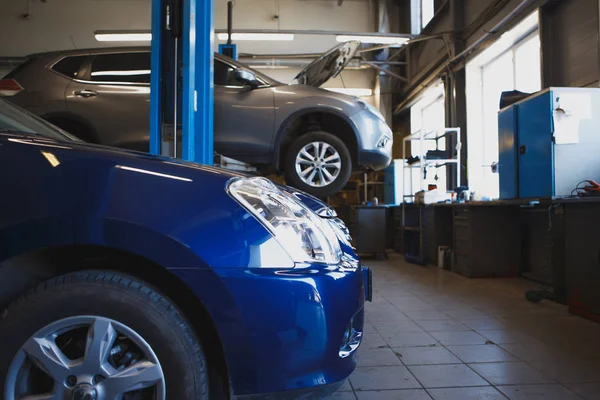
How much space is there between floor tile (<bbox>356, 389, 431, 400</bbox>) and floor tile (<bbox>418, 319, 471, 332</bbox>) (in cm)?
110

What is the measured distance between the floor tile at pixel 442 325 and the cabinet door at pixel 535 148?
5.01 ft

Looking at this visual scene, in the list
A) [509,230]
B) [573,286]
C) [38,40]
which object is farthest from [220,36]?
[573,286]

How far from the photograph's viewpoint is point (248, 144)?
13.3ft

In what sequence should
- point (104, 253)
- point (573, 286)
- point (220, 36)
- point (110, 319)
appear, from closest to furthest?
1. point (110, 319)
2. point (104, 253)
3. point (573, 286)
4. point (220, 36)

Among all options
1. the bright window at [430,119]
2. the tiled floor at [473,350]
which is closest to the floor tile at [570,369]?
the tiled floor at [473,350]

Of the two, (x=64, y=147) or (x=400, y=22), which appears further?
(x=400, y=22)

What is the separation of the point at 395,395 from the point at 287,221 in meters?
1.15

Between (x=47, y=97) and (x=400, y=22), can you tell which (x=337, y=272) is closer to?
(x=47, y=97)

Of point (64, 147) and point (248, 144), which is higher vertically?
point (248, 144)

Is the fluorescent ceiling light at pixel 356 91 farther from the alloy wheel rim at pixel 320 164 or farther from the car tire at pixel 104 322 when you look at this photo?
the car tire at pixel 104 322

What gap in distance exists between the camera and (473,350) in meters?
2.49

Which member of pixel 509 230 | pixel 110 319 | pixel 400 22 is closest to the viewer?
pixel 110 319

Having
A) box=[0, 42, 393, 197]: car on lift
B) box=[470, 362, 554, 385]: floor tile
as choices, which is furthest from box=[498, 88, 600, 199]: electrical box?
box=[470, 362, 554, 385]: floor tile

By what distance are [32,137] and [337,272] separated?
39.7 inches
